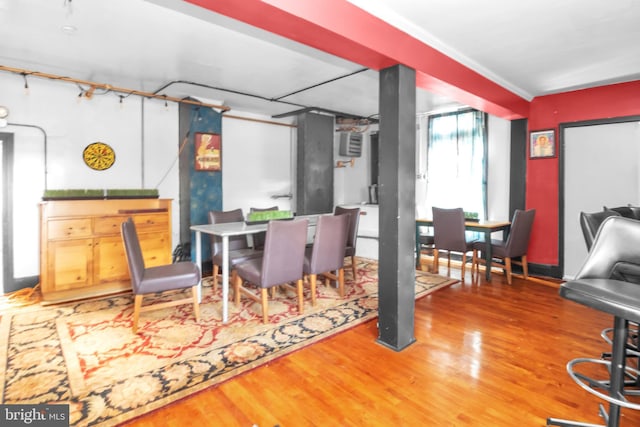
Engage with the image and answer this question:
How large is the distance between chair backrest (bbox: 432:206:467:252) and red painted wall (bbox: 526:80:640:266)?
124 centimetres

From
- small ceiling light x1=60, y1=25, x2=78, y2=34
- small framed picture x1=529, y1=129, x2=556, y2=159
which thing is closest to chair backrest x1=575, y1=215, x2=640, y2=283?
small framed picture x1=529, y1=129, x2=556, y2=159

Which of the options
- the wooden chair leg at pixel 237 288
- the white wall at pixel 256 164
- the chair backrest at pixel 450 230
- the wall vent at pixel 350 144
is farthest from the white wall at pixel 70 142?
the chair backrest at pixel 450 230

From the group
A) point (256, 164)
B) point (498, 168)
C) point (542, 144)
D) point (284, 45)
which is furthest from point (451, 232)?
point (256, 164)

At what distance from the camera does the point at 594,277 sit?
1.42 meters

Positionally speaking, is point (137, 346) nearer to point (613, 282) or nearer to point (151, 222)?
point (151, 222)

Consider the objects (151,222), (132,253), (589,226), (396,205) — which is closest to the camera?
(589,226)

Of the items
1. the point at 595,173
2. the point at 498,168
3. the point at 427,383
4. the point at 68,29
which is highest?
the point at 68,29

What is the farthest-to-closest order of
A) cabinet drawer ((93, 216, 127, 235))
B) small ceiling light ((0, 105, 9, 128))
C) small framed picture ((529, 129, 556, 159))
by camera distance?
1. small framed picture ((529, 129, 556, 159))
2. cabinet drawer ((93, 216, 127, 235))
3. small ceiling light ((0, 105, 9, 128))

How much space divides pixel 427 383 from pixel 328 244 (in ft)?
5.27

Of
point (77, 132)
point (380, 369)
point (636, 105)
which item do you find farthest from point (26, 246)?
point (636, 105)

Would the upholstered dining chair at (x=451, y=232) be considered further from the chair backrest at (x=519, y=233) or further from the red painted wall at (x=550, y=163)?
the red painted wall at (x=550, y=163)

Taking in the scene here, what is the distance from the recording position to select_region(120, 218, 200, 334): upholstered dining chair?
2680mm

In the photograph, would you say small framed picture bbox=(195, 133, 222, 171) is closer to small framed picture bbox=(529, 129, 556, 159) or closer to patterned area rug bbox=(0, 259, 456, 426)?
patterned area rug bbox=(0, 259, 456, 426)

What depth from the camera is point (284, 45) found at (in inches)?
122
